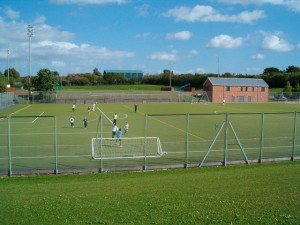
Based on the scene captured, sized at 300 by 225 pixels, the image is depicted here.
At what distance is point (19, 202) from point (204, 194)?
4846 mm

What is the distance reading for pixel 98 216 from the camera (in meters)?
6.68

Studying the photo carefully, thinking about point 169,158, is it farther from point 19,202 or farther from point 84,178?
point 19,202

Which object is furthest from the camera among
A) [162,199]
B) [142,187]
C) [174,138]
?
[174,138]

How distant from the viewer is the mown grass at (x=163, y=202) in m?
6.42

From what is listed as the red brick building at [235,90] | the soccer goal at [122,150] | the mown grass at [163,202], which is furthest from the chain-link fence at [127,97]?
the mown grass at [163,202]

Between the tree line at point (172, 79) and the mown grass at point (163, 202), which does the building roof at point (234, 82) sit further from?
the mown grass at point (163, 202)

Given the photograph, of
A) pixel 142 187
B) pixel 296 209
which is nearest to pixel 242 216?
pixel 296 209

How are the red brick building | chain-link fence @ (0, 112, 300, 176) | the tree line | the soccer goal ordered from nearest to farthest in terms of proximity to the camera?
chain-link fence @ (0, 112, 300, 176) → the soccer goal → the red brick building → the tree line

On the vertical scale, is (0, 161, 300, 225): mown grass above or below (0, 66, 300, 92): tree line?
below

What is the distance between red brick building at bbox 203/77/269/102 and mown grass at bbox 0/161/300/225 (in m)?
70.7

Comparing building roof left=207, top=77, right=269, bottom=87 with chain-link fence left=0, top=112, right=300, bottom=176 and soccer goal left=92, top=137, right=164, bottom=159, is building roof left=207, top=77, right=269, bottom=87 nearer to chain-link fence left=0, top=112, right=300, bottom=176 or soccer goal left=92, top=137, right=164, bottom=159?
chain-link fence left=0, top=112, right=300, bottom=176

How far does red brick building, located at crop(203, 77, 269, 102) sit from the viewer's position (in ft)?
263

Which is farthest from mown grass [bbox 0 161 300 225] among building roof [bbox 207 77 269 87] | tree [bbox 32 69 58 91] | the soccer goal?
building roof [bbox 207 77 269 87]

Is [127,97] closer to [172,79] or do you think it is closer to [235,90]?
[235,90]
